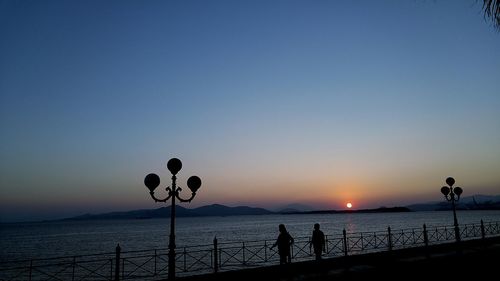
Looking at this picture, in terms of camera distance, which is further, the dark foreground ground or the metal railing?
the metal railing

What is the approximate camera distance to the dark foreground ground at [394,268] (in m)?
12.1

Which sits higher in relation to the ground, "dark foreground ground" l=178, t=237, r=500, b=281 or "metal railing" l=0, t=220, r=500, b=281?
"dark foreground ground" l=178, t=237, r=500, b=281

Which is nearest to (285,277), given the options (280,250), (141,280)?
(280,250)

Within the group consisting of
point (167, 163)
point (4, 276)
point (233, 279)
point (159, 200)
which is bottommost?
point (4, 276)

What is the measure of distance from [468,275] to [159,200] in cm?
1044

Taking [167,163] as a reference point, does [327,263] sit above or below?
below

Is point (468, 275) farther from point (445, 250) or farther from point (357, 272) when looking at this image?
point (445, 250)

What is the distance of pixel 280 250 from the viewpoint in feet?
49.1

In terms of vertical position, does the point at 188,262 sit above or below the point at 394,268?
below

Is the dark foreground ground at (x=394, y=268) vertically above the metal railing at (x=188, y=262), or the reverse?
the dark foreground ground at (x=394, y=268)

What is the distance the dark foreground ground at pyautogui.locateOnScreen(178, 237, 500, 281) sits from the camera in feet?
39.9

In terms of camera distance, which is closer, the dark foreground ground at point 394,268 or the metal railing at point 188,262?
the dark foreground ground at point 394,268

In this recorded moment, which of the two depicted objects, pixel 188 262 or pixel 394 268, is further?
pixel 188 262

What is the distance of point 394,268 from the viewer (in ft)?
45.5
